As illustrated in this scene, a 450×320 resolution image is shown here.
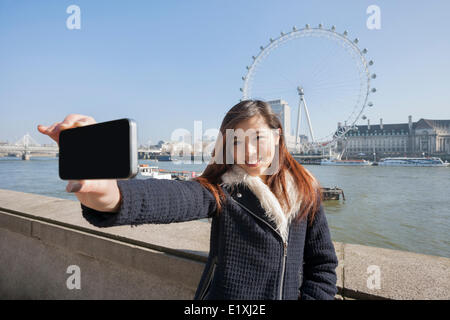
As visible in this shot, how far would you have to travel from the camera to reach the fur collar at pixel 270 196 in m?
0.95

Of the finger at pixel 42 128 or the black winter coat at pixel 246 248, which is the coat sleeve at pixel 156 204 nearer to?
the black winter coat at pixel 246 248

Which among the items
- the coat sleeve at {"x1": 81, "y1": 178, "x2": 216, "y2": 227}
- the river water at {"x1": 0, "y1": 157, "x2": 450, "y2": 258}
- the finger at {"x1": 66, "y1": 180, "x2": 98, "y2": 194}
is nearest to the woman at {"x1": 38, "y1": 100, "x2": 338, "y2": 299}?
the coat sleeve at {"x1": 81, "y1": 178, "x2": 216, "y2": 227}

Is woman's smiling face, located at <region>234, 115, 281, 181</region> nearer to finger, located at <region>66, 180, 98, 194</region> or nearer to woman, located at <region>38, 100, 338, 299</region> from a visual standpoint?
woman, located at <region>38, 100, 338, 299</region>

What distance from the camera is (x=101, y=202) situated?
0.66 metres

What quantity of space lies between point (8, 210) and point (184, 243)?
1.62 metres

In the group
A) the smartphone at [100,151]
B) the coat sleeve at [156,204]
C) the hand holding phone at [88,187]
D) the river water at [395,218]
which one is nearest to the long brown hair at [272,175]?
the coat sleeve at [156,204]

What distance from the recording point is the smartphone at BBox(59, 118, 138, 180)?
1.59 ft

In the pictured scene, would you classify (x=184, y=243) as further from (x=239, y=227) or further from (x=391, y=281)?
(x=391, y=281)

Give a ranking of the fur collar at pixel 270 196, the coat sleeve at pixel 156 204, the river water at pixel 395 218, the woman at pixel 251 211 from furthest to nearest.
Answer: the river water at pixel 395 218, the fur collar at pixel 270 196, the woman at pixel 251 211, the coat sleeve at pixel 156 204

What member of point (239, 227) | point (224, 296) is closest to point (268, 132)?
point (239, 227)

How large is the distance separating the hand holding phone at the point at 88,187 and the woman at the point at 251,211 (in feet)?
0.09

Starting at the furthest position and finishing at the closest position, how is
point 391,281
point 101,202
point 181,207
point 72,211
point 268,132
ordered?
point 72,211
point 391,281
point 268,132
point 181,207
point 101,202

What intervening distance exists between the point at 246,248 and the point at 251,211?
0.12 m
